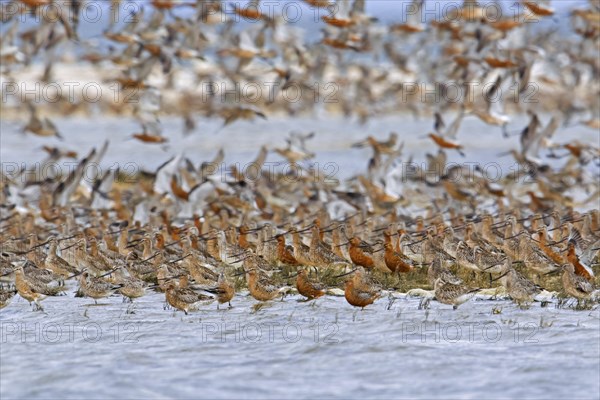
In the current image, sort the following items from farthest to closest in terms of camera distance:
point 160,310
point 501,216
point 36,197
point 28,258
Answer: point 36,197 → point 501,216 → point 28,258 → point 160,310

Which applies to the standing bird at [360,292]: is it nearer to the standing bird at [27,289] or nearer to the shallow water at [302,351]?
the shallow water at [302,351]

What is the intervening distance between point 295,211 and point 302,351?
7.13 m

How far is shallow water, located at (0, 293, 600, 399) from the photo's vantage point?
8133 millimetres

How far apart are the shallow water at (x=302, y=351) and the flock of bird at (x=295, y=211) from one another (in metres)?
0.23

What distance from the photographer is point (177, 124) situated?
139 feet

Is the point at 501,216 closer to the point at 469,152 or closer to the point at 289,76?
the point at 289,76

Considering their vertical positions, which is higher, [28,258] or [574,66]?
[574,66]

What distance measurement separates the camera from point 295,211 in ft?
52.9

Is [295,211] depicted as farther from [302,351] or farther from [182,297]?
[302,351]

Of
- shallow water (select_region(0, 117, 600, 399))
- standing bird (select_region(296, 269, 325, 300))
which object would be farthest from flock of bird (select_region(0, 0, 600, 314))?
shallow water (select_region(0, 117, 600, 399))

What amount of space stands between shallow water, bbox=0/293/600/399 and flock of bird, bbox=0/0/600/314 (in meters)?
0.23

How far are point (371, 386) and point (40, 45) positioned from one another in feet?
36.8

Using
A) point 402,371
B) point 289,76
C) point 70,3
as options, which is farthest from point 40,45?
point 402,371

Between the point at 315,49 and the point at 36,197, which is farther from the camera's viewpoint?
the point at 315,49
